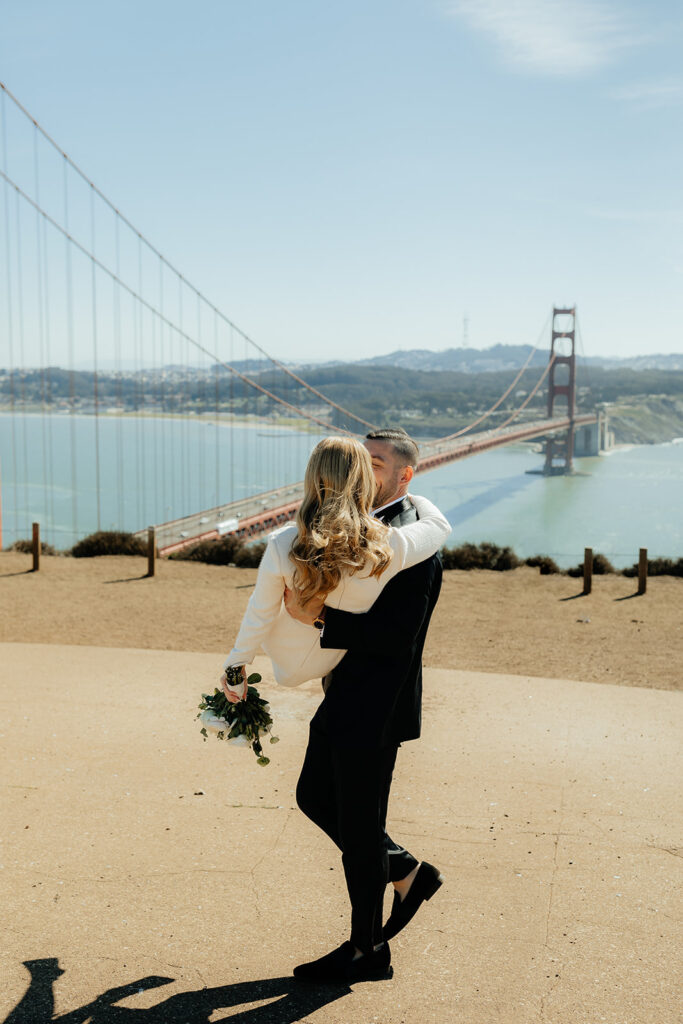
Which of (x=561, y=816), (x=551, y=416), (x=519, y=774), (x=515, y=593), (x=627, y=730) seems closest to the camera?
(x=561, y=816)

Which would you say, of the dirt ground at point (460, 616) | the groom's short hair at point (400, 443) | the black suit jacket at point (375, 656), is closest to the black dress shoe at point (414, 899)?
the black suit jacket at point (375, 656)

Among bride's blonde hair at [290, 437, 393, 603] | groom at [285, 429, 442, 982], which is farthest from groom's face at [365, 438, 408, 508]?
bride's blonde hair at [290, 437, 393, 603]

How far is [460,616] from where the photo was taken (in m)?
8.01

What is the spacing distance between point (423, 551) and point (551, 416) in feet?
185

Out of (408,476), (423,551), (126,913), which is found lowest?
(126,913)

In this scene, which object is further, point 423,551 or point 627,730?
point 627,730

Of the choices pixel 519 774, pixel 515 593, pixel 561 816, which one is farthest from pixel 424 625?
pixel 515 593

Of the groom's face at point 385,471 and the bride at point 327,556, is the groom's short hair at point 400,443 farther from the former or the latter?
the bride at point 327,556

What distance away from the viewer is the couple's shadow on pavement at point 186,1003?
6.14 ft

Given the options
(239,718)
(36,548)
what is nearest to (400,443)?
(239,718)

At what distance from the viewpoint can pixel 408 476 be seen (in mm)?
1957

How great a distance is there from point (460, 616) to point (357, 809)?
6.21 m

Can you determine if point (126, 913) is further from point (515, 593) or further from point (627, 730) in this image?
point (515, 593)

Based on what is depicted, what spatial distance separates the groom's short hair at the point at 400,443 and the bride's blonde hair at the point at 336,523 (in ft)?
0.54
